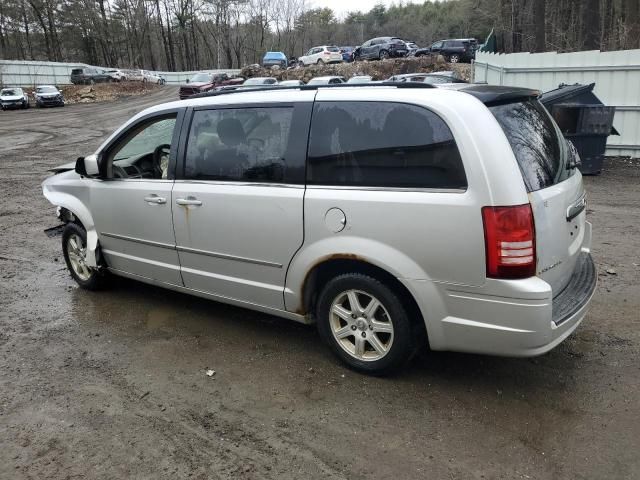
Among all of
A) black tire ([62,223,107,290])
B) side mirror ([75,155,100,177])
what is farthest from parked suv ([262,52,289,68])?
side mirror ([75,155,100,177])

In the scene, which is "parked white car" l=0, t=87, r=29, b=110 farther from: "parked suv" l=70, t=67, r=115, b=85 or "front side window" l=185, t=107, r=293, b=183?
"front side window" l=185, t=107, r=293, b=183

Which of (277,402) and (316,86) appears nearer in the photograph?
(277,402)

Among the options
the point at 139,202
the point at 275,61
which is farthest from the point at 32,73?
the point at 139,202

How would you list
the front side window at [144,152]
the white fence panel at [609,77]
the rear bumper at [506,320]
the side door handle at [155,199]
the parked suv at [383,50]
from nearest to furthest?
the rear bumper at [506,320], the side door handle at [155,199], the front side window at [144,152], the white fence panel at [609,77], the parked suv at [383,50]

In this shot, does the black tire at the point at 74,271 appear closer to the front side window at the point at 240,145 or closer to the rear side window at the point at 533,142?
the front side window at the point at 240,145

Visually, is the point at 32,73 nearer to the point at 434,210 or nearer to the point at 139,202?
the point at 139,202

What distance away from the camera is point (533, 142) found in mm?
3334

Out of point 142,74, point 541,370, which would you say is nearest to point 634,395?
point 541,370

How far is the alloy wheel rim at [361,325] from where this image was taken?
346 cm

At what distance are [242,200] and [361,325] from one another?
1.18 meters

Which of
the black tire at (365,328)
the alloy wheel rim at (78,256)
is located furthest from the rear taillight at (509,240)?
the alloy wheel rim at (78,256)

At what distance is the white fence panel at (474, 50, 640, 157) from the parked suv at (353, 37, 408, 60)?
30157 millimetres

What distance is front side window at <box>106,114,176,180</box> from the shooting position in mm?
4676

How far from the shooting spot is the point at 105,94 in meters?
45.2
